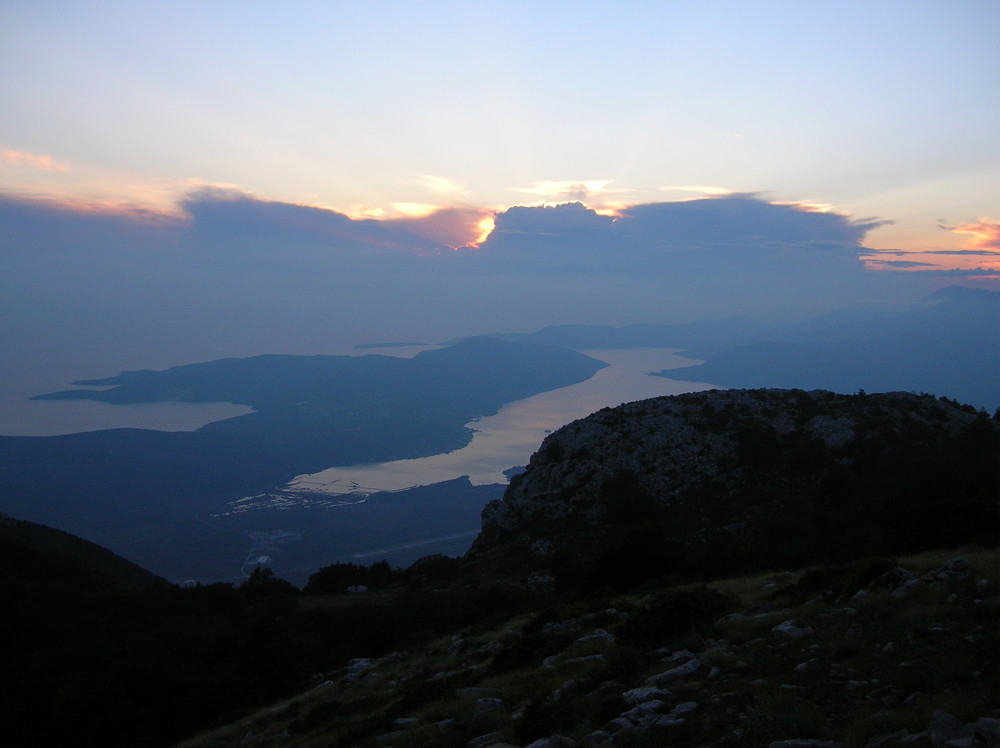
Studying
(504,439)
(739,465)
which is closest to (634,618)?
(739,465)

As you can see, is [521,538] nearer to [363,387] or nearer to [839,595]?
[839,595]

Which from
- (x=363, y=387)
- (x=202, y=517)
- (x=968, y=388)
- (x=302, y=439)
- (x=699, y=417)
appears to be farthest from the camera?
(x=363, y=387)

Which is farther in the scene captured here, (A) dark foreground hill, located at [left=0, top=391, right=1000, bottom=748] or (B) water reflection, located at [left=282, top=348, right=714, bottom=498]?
(B) water reflection, located at [left=282, top=348, right=714, bottom=498]

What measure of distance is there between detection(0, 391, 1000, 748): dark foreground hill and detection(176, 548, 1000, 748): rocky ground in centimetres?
4

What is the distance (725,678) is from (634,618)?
279 cm

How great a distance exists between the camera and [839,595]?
9.44 m

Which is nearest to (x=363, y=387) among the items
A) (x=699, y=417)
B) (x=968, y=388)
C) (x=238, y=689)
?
(x=968, y=388)

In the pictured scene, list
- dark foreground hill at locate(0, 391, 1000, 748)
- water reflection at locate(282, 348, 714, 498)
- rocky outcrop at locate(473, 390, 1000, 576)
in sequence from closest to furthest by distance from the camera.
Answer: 1. dark foreground hill at locate(0, 391, 1000, 748)
2. rocky outcrop at locate(473, 390, 1000, 576)
3. water reflection at locate(282, 348, 714, 498)

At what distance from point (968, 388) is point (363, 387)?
136m

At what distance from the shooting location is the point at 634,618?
987 centimetres

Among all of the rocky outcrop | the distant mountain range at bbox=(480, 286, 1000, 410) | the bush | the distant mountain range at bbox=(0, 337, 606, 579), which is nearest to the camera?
the bush

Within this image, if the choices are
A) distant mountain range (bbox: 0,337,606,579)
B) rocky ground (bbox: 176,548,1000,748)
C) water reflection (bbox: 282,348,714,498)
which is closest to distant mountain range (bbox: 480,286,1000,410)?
water reflection (bbox: 282,348,714,498)

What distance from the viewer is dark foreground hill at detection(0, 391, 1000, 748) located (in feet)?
21.3

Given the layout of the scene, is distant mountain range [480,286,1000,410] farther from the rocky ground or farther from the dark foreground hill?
the rocky ground
